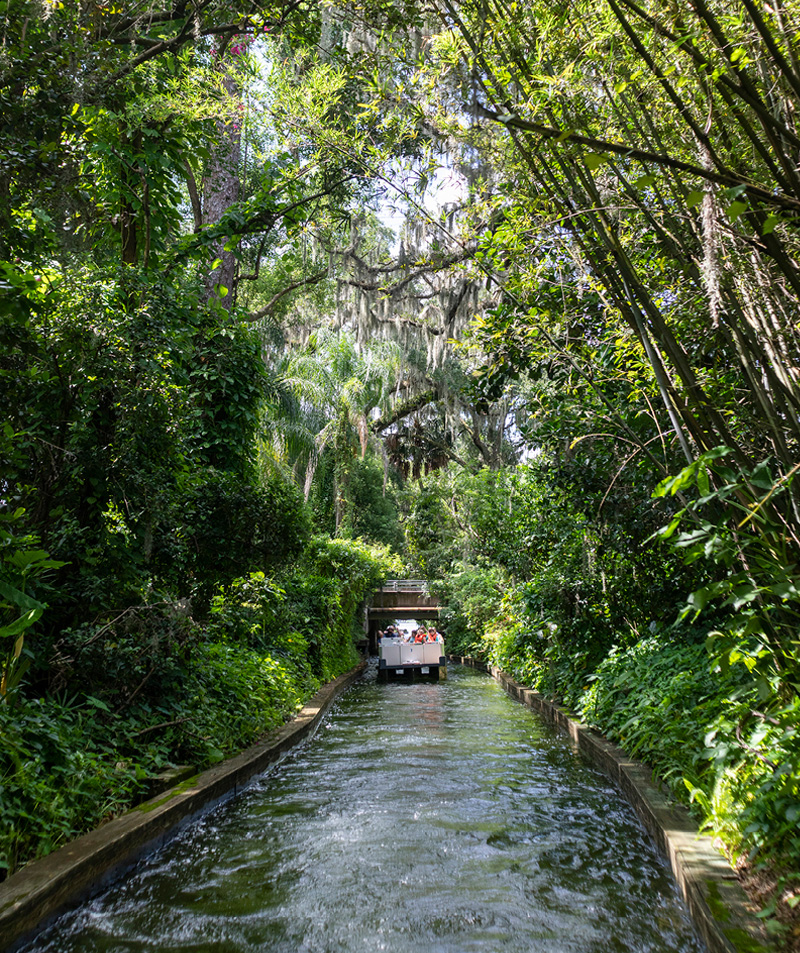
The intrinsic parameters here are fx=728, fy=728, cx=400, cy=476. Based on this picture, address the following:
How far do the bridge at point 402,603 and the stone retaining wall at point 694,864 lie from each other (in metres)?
22.1

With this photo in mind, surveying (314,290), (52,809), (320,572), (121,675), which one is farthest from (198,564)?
(314,290)

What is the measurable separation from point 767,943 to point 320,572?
1551cm

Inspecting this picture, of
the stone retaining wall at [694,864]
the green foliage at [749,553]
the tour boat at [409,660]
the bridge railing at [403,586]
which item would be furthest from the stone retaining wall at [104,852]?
the bridge railing at [403,586]

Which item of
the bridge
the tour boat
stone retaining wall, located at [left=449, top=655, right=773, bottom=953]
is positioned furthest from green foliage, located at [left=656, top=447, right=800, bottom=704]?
the bridge

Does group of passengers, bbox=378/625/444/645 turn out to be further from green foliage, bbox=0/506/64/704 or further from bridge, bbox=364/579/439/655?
green foliage, bbox=0/506/64/704

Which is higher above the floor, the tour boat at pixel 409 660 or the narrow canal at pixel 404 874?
the tour boat at pixel 409 660

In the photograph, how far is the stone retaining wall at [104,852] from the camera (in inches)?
138

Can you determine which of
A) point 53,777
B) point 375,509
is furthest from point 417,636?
point 53,777

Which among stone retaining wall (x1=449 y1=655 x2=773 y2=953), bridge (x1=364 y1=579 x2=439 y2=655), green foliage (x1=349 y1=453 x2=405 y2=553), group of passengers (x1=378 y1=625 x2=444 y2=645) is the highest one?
green foliage (x1=349 y1=453 x2=405 y2=553)

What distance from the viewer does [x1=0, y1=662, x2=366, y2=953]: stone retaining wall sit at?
11.5 feet

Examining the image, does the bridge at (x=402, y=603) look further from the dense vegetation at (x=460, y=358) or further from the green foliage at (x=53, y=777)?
the green foliage at (x=53, y=777)

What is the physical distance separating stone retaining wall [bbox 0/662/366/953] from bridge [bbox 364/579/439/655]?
2211 cm

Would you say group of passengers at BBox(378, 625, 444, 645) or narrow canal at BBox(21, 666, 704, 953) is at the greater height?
group of passengers at BBox(378, 625, 444, 645)

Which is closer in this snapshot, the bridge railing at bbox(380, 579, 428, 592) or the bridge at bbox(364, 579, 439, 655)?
the bridge at bbox(364, 579, 439, 655)
